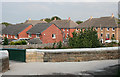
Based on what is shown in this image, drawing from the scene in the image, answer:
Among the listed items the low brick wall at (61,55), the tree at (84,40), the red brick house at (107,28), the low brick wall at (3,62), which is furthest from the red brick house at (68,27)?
the low brick wall at (3,62)

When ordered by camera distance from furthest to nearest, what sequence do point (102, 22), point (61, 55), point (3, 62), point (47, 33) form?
point (102, 22) < point (47, 33) < point (61, 55) < point (3, 62)

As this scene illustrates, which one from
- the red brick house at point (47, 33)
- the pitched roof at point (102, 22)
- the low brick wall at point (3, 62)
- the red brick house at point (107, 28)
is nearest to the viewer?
the low brick wall at point (3, 62)

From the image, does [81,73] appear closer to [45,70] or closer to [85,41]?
[45,70]

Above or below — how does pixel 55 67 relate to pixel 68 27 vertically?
below

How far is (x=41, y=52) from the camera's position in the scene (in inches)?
460

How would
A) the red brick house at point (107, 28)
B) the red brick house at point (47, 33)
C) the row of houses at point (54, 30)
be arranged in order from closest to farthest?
the red brick house at point (47, 33) → the row of houses at point (54, 30) → the red brick house at point (107, 28)

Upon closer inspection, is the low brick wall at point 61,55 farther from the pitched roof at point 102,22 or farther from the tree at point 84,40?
the pitched roof at point 102,22

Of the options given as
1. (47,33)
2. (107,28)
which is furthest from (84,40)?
(107,28)

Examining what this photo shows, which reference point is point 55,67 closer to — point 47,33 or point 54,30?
point 47,33

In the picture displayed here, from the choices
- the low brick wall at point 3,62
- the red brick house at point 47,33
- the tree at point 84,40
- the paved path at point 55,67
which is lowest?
the paved path at point 55,67

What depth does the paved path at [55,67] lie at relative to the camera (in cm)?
962

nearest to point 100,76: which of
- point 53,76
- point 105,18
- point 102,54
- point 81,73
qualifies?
point 81,73

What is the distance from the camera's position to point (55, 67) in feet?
34.4

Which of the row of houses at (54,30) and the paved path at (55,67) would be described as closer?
the paved path at (55,67)
